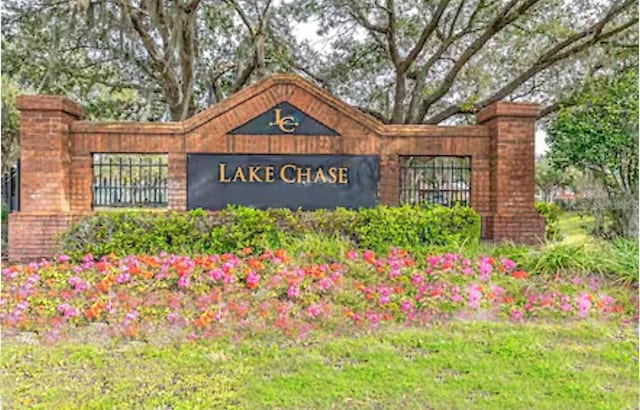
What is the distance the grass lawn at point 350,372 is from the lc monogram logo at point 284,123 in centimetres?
464

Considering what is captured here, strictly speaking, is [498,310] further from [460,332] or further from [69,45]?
[69,45]

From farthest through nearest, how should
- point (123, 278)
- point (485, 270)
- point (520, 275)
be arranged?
1. point (485, 270)
2. point (520, 275)
3. point (123, 278)

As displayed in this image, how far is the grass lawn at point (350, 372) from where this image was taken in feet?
9.94

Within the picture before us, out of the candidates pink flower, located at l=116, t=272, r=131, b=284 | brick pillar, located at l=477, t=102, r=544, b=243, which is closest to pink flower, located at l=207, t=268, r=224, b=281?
pink flower, located at l=116, t=272, r=131, b=284

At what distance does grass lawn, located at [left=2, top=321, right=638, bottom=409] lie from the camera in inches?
119

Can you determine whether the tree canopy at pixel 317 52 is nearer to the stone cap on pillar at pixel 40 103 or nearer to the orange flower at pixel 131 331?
the stone cap on pillar at pixel 40 103

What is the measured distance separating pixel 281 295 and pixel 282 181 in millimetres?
3445

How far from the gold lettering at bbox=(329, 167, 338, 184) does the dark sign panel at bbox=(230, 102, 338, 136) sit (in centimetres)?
65

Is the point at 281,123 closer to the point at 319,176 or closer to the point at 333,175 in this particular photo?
the point at 319,176

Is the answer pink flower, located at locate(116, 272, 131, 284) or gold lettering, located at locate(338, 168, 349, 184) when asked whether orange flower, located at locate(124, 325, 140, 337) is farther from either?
gold lettering, located at locate(338, 168, 349, 184)

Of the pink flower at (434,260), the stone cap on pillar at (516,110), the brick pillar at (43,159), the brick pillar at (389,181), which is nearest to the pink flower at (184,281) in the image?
the pink flower at (434,260)

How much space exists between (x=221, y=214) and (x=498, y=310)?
382cm

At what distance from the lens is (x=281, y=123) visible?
27.1 feet

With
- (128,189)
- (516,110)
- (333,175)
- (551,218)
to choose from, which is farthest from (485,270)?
(128,189)
